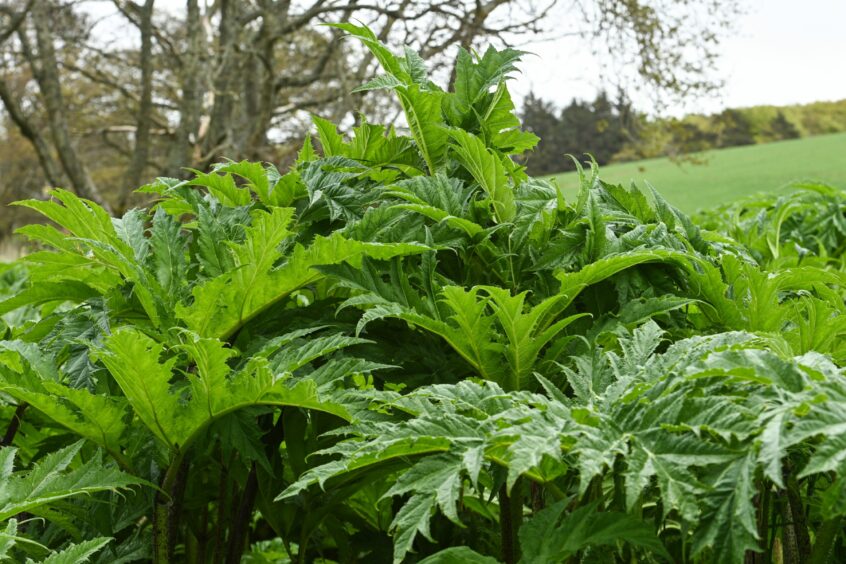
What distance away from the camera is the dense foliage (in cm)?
108

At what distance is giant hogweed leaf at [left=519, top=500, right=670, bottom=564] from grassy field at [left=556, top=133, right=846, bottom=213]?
1274 inches

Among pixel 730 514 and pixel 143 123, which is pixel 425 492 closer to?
pixel 730 514

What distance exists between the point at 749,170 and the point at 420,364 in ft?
147

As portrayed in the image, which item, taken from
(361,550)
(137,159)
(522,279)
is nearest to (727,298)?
(522,279)

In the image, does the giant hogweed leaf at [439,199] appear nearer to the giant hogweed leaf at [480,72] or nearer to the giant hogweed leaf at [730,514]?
the giant hogweed leaf at [480,72]

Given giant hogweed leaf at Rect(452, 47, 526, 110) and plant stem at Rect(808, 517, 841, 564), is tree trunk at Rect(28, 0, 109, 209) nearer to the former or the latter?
giant hogweed leaf at Rect(452, 47, 526, 110)

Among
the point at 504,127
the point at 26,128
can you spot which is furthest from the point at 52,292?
the point at 26,128

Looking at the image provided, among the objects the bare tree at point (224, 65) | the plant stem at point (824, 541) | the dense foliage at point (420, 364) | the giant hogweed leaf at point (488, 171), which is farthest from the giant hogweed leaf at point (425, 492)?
the bare tree at point (224, 65)

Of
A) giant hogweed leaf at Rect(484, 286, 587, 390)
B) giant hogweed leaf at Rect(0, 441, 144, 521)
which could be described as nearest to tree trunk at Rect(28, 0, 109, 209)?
giant hogweed leaf at Rect(0, 441, 144, 521)

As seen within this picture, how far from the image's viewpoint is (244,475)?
1589 mm

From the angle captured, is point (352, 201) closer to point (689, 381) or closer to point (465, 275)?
point (465, 275)

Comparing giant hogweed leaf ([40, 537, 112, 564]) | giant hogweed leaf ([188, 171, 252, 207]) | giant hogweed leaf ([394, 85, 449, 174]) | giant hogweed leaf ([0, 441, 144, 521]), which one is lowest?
giant hogweed leaf ([40, 537, 112, 564])

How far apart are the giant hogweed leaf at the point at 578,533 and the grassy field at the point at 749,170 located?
3236 centimetres

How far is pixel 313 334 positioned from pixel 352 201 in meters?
0.28
